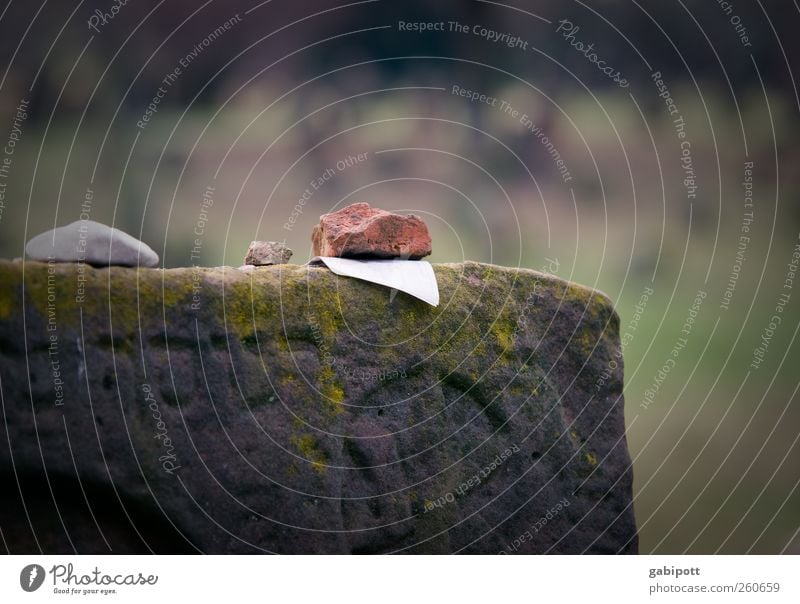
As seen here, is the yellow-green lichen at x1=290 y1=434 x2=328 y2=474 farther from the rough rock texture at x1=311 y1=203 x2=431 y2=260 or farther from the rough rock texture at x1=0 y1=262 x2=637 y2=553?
the rough rock texture at x1=311 y1=203 x2=431 y2=260

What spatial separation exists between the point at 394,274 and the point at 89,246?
63.1 inches

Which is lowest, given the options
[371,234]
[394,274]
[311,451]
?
[311,451]

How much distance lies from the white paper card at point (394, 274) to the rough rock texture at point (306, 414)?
2.9 inches

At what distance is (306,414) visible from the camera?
392 centimetres

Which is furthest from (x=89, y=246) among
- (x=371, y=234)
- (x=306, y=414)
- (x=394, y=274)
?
(x=394, y=274)

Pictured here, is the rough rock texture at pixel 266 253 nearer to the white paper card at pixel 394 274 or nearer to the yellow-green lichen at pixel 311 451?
the white paper card at pixel 394 274

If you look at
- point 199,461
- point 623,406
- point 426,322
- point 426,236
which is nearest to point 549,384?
point 623,406

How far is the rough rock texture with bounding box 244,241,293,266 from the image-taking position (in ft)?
14.4

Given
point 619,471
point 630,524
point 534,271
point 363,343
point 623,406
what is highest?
point 534,271

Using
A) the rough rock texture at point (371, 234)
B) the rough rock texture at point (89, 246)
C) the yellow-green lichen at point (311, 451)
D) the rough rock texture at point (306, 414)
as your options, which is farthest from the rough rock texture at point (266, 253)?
the yellow-green lichen at point (311, 451)

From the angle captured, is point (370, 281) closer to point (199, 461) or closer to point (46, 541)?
point (199, 461)

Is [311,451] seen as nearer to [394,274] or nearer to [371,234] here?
[394,274]

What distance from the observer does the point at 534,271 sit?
4.61 m

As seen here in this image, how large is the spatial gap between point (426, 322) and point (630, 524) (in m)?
1.87
